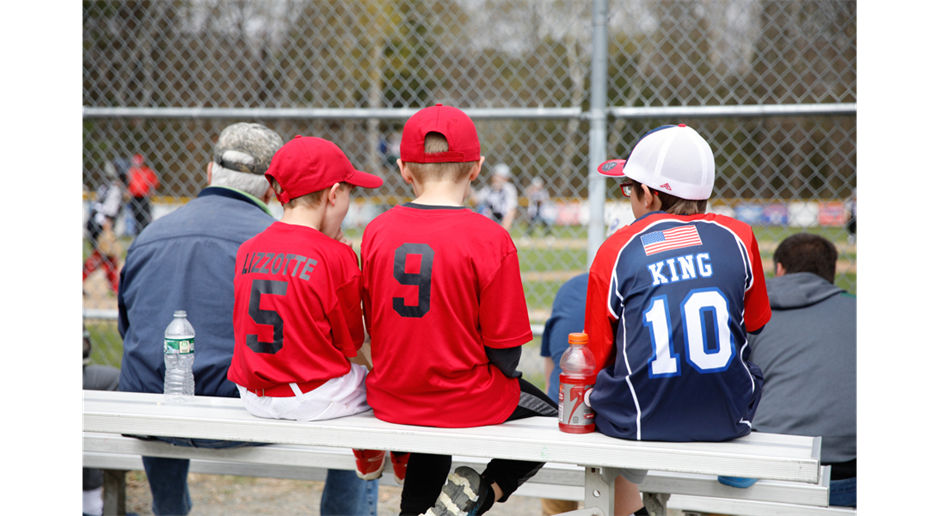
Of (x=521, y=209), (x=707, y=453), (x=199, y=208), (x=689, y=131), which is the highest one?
(x=521, y=209)

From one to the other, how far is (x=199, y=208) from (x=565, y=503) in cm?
219

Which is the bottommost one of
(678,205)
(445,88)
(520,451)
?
(520,451)

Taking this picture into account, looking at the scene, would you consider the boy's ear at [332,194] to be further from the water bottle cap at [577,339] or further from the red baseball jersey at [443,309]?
the water bottle cap at [577,339]

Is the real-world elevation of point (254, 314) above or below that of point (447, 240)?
below

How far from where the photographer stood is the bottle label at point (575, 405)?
2.20 meters

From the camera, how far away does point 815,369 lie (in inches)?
109

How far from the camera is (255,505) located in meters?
4.00

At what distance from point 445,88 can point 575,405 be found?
18.5 metres

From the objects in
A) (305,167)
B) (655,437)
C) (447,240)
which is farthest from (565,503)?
(305,167)

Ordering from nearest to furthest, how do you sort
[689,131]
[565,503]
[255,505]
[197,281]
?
[689,131] → [197,281] → [565,503] → [255,505]

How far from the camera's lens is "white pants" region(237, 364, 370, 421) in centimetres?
229

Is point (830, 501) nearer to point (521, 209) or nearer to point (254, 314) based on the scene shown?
point (254, 314)

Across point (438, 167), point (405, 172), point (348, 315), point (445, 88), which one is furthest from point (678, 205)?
point (445, 88)

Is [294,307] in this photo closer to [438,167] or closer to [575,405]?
[438,167]
